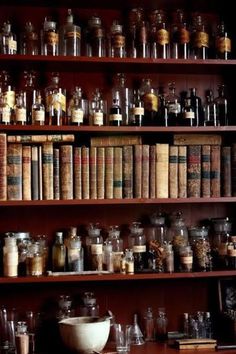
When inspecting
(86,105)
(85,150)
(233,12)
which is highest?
(233,12)

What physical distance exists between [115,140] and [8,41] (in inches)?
23.6

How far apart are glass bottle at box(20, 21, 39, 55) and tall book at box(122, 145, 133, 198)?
0.56 m

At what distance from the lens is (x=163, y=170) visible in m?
2.75

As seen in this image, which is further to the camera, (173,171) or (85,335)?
(173,171)

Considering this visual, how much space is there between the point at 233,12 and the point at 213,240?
3.39 ft

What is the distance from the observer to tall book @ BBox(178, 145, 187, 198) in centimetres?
276

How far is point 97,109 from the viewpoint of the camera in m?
2.80

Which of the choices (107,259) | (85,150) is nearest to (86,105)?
(85,150)

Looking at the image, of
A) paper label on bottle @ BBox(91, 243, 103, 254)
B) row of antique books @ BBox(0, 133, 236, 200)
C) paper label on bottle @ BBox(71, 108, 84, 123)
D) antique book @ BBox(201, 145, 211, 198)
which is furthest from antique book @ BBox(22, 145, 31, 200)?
antique book @ BBox(201, 145, 211, 198)

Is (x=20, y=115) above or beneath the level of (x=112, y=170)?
above

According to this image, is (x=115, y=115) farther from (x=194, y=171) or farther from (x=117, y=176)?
(x=194, y=171)

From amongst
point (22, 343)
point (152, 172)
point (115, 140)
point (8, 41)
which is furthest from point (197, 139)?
point (22, 343)

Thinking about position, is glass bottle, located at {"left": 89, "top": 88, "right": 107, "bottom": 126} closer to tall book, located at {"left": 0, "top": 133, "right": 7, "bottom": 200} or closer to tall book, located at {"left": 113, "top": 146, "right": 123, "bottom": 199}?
tall book, located at {"left": 113, "top": 146, "right": 123, "bottom": 199}

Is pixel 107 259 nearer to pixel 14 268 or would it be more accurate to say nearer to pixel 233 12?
pixel 14 268
